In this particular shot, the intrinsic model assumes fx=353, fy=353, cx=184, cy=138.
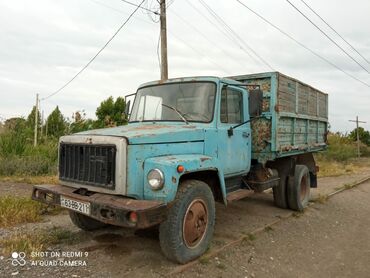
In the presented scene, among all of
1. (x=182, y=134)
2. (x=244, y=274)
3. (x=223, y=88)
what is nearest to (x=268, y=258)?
(x=244, y=274)

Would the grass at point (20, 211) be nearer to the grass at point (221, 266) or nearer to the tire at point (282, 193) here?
the grass at point (221, 266)

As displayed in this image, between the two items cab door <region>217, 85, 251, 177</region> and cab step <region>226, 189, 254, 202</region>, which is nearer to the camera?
cab door <region>217, 85, 251, 177</region>

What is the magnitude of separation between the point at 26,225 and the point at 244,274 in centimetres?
360

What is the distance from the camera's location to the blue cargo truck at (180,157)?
162 inches

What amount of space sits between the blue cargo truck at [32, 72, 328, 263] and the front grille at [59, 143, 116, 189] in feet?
0.04

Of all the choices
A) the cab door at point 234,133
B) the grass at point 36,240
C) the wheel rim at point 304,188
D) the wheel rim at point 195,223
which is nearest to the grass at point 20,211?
the grass at point 36,240

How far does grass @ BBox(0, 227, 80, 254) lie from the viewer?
14.9ft

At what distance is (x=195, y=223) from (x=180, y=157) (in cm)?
89

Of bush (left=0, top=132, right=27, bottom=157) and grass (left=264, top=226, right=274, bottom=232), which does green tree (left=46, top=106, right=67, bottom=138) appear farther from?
grass (left=264, top=226, right=274, bottom=232)

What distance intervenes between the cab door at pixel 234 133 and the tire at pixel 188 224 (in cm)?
92

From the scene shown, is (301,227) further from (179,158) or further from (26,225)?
(26,225)

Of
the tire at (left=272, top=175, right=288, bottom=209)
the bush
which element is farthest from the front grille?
the bush

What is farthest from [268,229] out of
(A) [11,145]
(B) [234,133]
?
(A) [11,145]

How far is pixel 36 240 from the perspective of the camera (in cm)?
480
